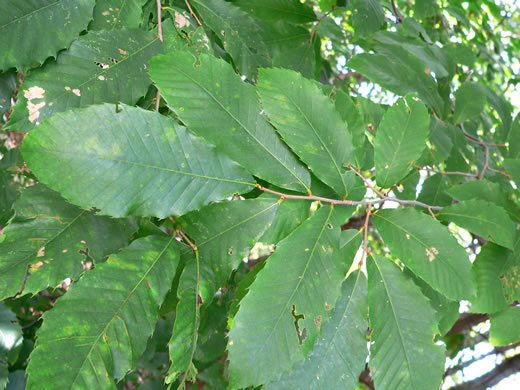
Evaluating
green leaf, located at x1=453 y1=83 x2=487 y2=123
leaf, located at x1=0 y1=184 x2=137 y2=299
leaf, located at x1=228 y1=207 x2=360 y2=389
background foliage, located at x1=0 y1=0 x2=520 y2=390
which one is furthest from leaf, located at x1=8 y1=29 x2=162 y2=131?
green leaf, located at x1=453 y1=83 x2=487 y2=123

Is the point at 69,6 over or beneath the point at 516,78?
over

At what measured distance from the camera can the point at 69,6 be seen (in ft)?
2.74

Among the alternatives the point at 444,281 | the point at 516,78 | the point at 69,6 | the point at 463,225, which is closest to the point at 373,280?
the point at 444,281

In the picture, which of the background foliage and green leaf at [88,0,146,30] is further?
green leaf at [88,0,146,30]

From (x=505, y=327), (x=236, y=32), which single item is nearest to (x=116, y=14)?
(x=236, y=32)

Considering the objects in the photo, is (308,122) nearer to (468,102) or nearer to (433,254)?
(433,254)

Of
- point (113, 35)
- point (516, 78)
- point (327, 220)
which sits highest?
point (113, 35)

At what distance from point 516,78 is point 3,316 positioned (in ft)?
7.55

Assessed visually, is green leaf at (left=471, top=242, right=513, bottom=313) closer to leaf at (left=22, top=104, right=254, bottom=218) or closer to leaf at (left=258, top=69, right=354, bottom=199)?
leaf at (left=258, top=69, right=354, bottom=199)

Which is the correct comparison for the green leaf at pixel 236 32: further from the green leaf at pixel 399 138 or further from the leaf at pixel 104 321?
the leaf at pixel 104 321

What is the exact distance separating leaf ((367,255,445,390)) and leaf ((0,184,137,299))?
1.44ft

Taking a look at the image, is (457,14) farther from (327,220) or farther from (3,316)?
(3,316)

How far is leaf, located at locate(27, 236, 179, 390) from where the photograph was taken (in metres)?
0.61

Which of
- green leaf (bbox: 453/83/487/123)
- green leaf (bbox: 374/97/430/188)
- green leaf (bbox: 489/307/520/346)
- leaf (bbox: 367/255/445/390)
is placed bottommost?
green leaf (bbox: 489/307/520/346)
